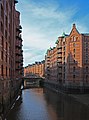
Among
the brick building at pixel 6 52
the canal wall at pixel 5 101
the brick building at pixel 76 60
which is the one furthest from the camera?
the brick building at pixel 76 60

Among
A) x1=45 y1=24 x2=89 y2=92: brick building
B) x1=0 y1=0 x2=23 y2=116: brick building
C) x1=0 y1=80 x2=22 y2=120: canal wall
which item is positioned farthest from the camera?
x1=45 y1=24 x2=89 y2=92: brick building

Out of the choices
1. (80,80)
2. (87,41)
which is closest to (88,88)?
(80,80)

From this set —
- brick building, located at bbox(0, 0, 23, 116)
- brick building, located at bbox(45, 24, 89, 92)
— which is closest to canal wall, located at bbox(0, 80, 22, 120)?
brick building, located at bbox(0, 0, 23, 116)

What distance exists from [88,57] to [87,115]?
157 ft

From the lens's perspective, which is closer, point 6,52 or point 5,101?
point 5,101

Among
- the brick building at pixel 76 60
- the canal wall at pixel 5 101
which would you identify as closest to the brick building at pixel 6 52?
the canal wall at pixel 5 101

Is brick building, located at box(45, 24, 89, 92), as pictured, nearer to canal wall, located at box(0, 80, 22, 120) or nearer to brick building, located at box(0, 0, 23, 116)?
brick building, located at box(0, 0, 23, 116)

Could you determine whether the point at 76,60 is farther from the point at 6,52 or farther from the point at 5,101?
the point at 5,101

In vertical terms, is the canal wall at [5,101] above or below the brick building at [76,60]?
below

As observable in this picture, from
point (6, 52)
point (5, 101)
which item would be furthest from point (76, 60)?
point (5, 101)

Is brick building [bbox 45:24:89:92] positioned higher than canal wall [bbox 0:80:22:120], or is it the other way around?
brick building [bbox 45:24:89:92]

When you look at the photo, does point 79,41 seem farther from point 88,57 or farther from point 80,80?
point 80,80

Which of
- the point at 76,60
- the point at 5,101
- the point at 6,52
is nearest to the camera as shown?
the point at 5,101

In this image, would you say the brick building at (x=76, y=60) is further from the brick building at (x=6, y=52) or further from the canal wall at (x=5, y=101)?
the canal wall at (x=5, y=101)
